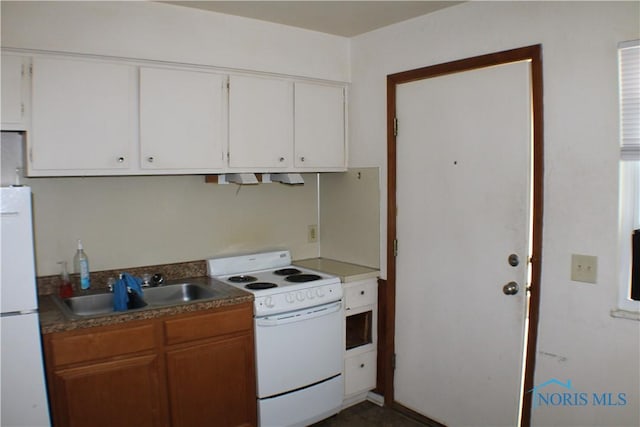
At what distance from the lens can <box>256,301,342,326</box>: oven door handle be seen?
2773 millimetres

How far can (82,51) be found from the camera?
2.45 meters

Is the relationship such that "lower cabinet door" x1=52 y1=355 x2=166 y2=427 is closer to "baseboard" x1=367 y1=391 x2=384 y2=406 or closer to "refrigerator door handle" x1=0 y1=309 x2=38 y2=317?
"refrigerator door handle" x1=0 y1=309 x2=38 y2=317

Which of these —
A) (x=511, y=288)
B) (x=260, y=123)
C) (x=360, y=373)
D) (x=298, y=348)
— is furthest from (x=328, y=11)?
(x=360, y=373)

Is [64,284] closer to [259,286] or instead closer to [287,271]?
[259,286]

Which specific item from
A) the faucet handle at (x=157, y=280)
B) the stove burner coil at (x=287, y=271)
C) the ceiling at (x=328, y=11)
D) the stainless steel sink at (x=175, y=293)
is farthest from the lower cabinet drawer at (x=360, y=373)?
the ceiling at (x=328, y=11)

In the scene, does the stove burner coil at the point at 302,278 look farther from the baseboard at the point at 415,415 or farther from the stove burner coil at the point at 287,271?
the baseboard at the point at 415,415

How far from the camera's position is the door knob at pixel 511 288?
101 inches

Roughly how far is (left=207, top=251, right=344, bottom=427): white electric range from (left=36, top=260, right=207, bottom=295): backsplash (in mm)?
99

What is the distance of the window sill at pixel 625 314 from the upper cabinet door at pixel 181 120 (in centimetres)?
213

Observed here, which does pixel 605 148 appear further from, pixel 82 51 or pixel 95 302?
pixel 95 302

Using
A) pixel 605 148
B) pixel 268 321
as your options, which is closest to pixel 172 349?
pixel 268 321

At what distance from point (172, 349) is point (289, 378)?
712 mm

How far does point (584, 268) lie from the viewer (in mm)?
2295

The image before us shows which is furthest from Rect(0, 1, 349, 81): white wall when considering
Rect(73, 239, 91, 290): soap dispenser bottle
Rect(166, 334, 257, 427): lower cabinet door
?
Rect(166, 334, 257, 427): lower cabinet door
